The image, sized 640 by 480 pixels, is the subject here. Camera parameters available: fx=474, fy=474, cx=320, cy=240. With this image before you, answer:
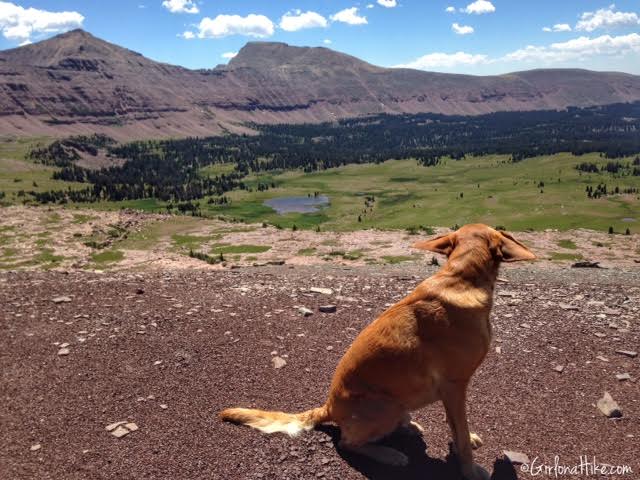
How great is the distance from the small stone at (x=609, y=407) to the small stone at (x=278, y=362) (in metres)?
6.23

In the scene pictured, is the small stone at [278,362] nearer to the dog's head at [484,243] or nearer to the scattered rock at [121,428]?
the scattered rock at [121,428]

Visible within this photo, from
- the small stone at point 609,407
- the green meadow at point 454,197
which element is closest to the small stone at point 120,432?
the small stone at point 609,407

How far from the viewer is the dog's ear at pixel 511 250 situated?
6379 millimetres

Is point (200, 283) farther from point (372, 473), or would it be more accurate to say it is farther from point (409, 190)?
point (409, 190)

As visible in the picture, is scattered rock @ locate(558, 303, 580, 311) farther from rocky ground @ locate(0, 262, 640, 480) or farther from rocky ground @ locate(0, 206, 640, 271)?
rocky ground @ locate(0, 206, 640, 271)

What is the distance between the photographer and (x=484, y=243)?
6.81 m

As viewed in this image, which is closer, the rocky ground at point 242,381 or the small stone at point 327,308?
the rocky ground at point 242,381

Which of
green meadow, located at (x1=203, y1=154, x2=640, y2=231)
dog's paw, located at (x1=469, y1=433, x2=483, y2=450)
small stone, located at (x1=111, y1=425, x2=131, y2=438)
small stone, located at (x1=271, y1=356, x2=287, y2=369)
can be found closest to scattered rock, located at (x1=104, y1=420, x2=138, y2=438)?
small stone, located at (x1=111, y1=425, x2=131, y2=438)

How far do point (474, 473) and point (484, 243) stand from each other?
3.40 m

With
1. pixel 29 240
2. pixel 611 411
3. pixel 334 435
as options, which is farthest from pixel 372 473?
pixel 29 240

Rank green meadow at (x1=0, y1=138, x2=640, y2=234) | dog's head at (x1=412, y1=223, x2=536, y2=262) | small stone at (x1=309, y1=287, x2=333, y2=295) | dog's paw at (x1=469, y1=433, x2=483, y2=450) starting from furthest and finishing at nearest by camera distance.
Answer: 1. green meadow at (x1=0, y1=138, x2=640, y2=234)
2. small stone at (x1=309, y1=287, x2=333, y2=295)
3. dog's paw at (x1=469, y1=433, x2=483, y2=450)
4. dog's head at (x1=412, y1=223, x2=536, y2=262)

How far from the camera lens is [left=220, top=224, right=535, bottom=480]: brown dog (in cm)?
659

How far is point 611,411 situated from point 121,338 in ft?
34.1

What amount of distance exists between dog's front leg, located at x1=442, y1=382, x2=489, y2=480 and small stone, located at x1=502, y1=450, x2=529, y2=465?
775 mm
